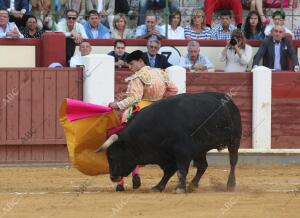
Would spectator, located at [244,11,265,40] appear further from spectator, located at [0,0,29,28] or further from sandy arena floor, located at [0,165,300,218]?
spectator, located at [0,0,29,28]

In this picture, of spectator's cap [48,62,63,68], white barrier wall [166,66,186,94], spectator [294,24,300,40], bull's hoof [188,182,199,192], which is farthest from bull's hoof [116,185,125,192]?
spectator [294,24,300,40]

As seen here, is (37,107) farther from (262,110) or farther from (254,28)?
(254,28)

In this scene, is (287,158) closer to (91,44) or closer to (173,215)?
(91,44)

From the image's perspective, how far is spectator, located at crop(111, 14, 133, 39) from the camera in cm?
1380

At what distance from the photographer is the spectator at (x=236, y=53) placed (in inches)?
528

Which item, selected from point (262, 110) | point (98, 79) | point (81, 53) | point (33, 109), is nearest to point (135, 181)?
point (98, 79)

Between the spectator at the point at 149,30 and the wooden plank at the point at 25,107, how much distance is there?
1.83m

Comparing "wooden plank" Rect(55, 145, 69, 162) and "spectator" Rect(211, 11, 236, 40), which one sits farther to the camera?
"spectator" Rect(211, 11, 236, 40)

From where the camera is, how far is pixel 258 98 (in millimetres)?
13375

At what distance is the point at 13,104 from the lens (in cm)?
1280

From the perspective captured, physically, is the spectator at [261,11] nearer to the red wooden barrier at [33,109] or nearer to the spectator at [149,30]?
the spectator at [149,30]

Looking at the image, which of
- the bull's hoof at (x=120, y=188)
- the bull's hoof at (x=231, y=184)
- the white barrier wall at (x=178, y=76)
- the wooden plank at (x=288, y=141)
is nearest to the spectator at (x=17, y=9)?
the white barrier wall at (x=178, y=76)

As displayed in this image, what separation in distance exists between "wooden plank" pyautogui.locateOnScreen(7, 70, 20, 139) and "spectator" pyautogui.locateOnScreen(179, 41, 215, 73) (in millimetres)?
2238

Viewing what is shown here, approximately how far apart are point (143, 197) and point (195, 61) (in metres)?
4.83
